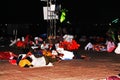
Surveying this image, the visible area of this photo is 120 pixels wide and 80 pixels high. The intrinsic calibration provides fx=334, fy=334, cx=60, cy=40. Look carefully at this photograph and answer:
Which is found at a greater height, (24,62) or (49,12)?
(49,12)

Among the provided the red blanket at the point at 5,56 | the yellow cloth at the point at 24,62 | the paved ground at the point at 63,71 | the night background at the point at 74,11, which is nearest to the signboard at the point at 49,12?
the red blanket at the point at 5,56

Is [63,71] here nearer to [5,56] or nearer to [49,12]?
[5,56]

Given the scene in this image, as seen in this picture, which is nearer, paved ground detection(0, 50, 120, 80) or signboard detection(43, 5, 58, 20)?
paved ground detection(0, 50, 120, 80)

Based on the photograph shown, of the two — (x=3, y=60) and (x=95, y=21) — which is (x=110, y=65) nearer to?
(x=3, y=60)

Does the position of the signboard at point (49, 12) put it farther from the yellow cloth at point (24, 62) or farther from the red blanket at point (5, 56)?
the yellow cloth at point (24, 62)

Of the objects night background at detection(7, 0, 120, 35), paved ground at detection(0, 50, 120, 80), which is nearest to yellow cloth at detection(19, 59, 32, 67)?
paved ground at detection(0, 50, 120, 80)

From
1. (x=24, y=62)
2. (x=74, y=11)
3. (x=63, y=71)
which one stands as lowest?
(x=63, y=71)

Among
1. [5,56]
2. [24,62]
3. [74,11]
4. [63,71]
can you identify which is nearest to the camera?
[63,71]

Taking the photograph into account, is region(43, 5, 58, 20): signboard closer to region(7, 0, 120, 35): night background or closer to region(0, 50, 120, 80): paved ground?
region(0, 50, 120, 80): paved ground

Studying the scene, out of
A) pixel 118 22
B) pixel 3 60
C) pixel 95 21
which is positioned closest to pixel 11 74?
pixel 3 60

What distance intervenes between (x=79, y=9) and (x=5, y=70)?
24490 mm

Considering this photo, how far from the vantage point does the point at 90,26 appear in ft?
81.9

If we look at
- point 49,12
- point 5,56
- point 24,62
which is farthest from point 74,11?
point 24,62

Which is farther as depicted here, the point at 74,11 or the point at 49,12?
the point at 74,11
